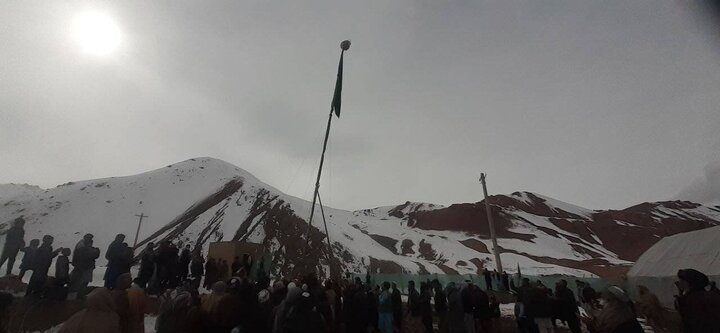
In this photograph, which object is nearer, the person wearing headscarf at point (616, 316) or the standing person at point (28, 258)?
the person wearing headscarf at point (616, 316)

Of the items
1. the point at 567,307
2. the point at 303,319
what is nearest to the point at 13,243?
the point at 303,319

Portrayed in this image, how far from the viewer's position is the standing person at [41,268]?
888 centimetres

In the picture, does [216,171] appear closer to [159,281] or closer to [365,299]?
[159,281]

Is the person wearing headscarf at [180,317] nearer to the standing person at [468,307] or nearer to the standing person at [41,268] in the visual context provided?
the standing person at [468,307]

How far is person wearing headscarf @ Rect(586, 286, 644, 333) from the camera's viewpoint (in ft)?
13.6

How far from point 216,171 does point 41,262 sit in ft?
241

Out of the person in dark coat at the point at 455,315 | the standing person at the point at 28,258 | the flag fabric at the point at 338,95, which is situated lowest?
the person in dark coat at the point at 455,315

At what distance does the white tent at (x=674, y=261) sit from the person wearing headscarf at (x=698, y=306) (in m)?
18.4

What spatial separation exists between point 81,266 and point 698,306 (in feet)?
41.3

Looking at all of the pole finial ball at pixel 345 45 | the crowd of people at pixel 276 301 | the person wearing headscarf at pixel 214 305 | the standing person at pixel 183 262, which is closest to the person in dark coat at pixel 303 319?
the crowd of people at pixel 276 301

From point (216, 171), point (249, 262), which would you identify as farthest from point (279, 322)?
point (216, 171)

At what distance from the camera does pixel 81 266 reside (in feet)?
30.4

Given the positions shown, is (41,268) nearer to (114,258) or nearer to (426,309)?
(114,258)

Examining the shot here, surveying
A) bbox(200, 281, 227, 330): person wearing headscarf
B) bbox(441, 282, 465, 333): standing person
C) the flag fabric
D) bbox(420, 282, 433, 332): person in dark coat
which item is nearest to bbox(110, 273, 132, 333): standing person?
bbox(200, 281, 227, 330): person wearing headscarf
